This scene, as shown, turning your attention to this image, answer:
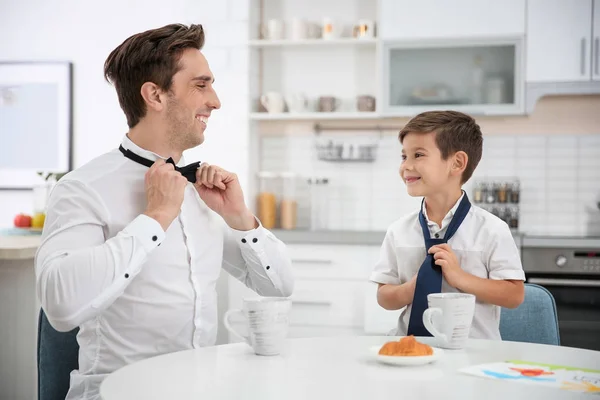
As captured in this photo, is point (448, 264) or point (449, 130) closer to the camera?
point (448, 264)

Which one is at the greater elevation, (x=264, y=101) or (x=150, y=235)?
(x=264, y=101)

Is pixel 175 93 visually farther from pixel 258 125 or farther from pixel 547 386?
pixel 258 125

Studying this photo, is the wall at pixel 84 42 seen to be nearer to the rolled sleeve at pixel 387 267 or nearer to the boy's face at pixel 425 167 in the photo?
the boy's face at pixel 425 167

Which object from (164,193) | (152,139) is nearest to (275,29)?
(152,139)

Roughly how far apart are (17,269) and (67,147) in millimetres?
2226

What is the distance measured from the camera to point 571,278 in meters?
3.83

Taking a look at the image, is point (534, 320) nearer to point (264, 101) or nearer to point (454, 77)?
point (454, 77)

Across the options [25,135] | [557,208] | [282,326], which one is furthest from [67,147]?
[282,326]

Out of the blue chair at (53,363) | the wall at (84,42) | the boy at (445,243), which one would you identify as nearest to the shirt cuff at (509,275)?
the boy at (445,243)

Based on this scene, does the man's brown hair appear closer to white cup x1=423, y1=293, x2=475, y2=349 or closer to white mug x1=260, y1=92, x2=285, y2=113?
white cup x1=423, y1=293, x2=475, y2=349

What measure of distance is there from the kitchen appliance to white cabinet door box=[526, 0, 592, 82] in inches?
36.1

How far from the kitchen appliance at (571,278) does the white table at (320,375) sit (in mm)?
2462

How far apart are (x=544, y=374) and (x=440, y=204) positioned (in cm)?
97

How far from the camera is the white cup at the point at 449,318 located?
55.1 inches
